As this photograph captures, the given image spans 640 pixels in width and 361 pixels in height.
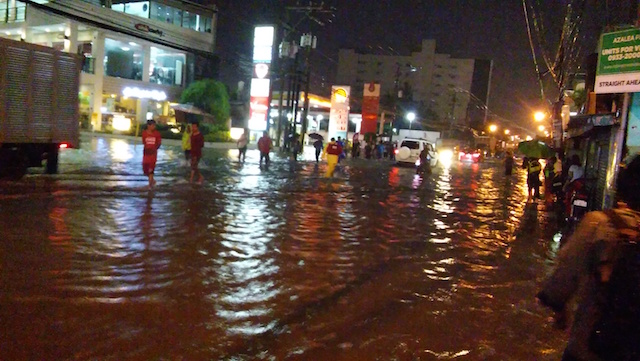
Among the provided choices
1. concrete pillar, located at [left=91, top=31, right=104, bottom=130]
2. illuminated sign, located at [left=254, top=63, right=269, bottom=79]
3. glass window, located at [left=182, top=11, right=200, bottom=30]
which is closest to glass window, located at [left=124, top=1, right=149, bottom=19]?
glass window, located at [left=182, top=11, right=200, bottom=30]

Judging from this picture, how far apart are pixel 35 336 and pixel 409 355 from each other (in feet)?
10.2

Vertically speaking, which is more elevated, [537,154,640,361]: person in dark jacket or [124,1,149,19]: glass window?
[124,1,149,19]: glass window

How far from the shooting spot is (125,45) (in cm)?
4234

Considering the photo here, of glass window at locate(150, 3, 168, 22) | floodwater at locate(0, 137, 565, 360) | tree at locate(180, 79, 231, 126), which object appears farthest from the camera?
tree at locate(180, 79, 231, 126)

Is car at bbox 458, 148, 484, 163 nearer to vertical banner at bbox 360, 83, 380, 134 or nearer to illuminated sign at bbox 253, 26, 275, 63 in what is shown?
vertical banner at bbox 360, 83, 380, 134

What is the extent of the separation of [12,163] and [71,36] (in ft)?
89.7

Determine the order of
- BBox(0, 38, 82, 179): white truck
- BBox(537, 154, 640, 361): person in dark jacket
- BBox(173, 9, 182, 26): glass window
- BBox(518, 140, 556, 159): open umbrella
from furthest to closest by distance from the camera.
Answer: BBox(173, 9, 182, 26): glass window < BBox(518, 140, 556, 159): open umbrella < BBox(0, 38, 82, 179): white truck < BBox(537, 154, 640, 361): person in dark jacket

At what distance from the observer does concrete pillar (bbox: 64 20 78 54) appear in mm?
37375

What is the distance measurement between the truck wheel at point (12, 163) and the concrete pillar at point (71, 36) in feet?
87.3

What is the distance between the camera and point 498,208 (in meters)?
15.9

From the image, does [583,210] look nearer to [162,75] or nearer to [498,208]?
[498,208]

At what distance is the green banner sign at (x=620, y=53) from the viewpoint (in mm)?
9664

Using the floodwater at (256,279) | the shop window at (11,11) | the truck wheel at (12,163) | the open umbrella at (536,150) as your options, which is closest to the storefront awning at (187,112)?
the shop window at (11,11)

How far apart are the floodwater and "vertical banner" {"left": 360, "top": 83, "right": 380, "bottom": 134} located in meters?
31.1
